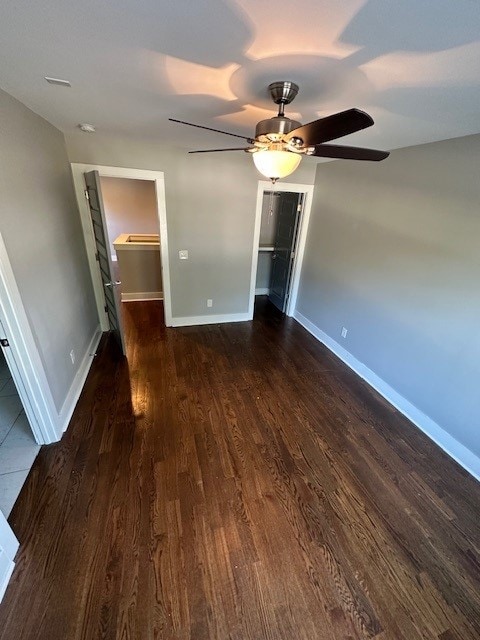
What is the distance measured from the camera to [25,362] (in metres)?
1.77

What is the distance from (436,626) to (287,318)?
353cm

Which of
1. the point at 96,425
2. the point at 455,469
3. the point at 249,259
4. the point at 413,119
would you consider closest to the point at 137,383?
the point at 96,425

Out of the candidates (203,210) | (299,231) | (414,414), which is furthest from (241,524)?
(299,231)

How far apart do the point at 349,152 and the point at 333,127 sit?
497 mm

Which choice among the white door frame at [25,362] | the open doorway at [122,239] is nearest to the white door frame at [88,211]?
the open doorway at [122,239]

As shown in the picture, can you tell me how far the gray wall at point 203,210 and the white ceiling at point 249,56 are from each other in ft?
3.69

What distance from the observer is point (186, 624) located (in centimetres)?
123

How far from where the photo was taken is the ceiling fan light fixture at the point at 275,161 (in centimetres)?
137

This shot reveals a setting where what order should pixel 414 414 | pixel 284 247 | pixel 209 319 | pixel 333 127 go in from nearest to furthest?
pixel 333 127 → pixel 414 414 → pixel 209 319 → pixel 284 247

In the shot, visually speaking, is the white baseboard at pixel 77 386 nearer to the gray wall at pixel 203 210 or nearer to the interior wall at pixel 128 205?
the gray wall at pixel 203 210

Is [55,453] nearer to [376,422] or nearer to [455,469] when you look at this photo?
[376,422]

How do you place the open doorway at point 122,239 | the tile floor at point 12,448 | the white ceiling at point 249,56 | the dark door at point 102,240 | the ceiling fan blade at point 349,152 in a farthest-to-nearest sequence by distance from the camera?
the open doorway at point 122,239 → the dark door at point 102,240 → the tile floor at point 12,448 → the ceiling fan blade at point 349,152 → the white ceiling at point 249,56

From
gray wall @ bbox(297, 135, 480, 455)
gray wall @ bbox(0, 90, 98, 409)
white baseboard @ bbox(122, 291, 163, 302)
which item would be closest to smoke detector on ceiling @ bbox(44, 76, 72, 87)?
gray wall @ bbox(0, 90, 98, 409)

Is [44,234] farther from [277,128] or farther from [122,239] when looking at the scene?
[122,239]
